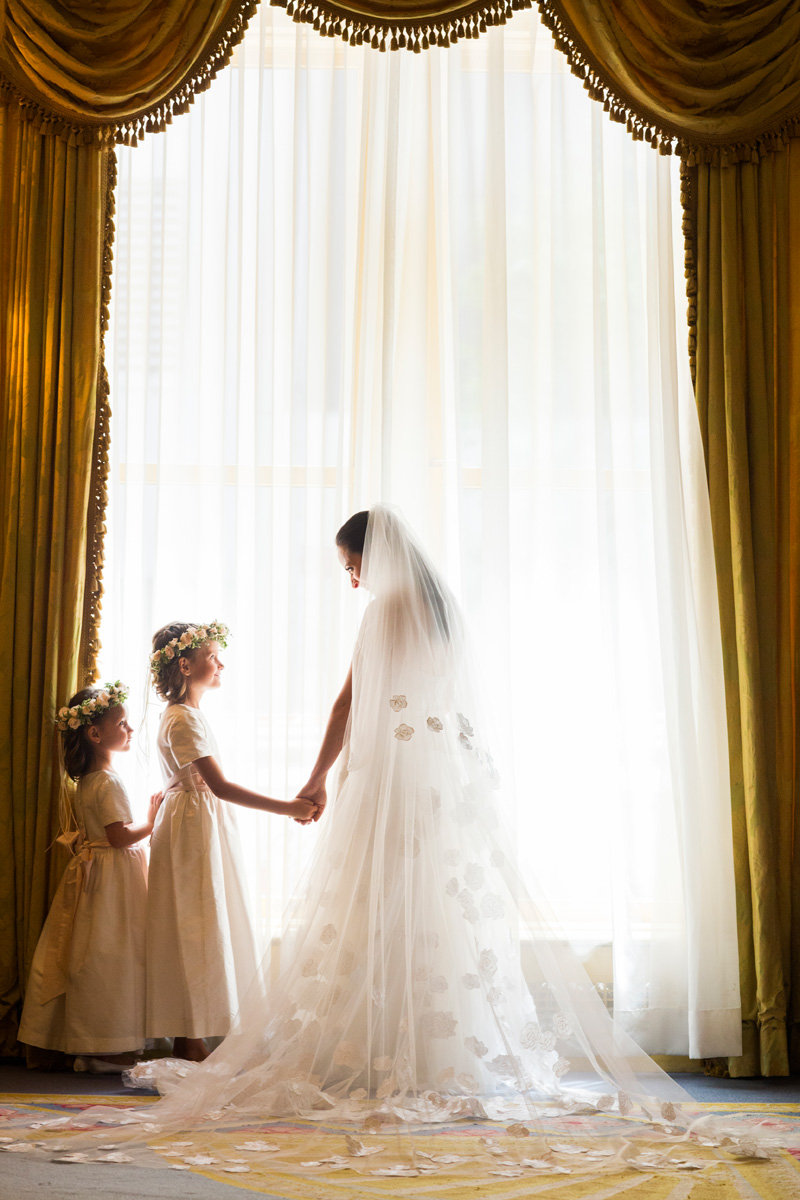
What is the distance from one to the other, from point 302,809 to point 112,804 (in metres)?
0.57

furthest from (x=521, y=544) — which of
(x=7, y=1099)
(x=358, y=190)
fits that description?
(x=7, y=1099)

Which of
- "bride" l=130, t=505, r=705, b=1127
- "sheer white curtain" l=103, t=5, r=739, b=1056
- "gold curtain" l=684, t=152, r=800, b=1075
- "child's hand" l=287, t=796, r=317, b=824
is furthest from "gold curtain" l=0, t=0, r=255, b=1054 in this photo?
"gold curtain" l=684, t=152, r=800, b=1075

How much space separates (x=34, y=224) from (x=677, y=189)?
211cm

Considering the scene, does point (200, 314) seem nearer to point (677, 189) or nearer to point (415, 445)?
point (415, 445)

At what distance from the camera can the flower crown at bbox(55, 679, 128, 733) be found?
3299 mm

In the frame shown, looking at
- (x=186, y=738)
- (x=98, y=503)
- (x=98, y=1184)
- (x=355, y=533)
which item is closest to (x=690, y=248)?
(x=355, y=533)

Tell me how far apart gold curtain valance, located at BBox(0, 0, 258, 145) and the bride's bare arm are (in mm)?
1975

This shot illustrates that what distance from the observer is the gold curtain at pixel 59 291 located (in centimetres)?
346

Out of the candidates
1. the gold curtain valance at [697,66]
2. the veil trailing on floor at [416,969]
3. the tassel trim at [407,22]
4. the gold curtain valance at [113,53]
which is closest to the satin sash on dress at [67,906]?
the veil trailing on floor at [416,969]

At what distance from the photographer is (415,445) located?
11.5 ft

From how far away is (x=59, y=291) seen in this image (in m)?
3.57

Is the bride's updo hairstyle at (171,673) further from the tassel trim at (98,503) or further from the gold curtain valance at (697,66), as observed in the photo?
the gold curtain valance at (697,66)

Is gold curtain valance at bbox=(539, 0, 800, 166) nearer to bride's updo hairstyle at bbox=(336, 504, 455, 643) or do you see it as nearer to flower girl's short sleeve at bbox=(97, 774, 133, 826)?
bride's updo hairstyle at bbox=(336, 504, 455, 643)

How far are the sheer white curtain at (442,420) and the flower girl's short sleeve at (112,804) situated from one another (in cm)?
18
